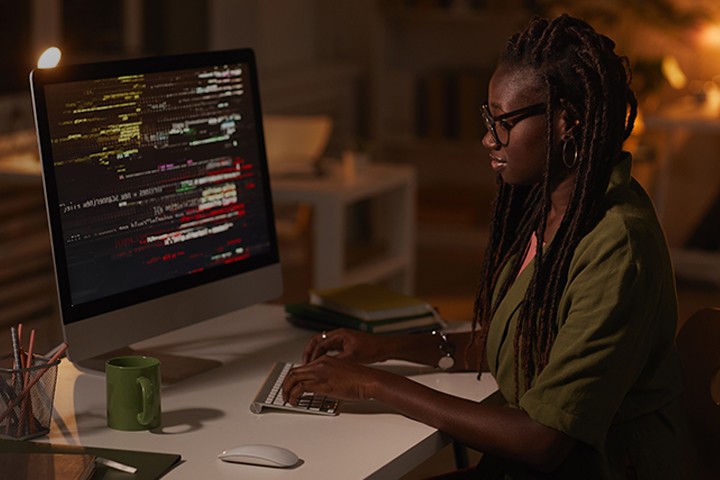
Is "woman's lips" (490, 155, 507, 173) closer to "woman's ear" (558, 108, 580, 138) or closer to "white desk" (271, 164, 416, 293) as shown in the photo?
"woman's ear" (558, 108, 580, 138)

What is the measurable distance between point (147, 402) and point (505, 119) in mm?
623

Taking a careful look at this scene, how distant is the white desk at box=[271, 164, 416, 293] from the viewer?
12.6 feet

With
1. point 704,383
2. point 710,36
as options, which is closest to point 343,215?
point 704,383

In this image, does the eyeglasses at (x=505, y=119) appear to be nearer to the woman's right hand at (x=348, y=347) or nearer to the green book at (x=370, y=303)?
the woman's right hand at (x=348, y=347)

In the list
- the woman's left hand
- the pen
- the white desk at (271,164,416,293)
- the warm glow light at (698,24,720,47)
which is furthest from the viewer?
the warm glow light at (698,24,720,47)

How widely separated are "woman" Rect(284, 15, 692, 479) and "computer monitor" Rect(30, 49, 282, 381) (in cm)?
31

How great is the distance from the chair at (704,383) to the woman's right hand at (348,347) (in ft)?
1.57

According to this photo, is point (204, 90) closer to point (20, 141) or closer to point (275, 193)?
point (275, 193)

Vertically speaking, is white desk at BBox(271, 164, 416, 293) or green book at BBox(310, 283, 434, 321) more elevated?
green book at BBox(310, 283, 434, 321)

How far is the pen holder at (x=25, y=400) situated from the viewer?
1551 millimetres

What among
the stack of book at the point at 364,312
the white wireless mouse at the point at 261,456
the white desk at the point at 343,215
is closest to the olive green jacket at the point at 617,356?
the white wireless mouse at the point at 261,456

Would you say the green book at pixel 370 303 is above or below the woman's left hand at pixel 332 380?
below

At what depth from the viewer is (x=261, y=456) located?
4.84ft

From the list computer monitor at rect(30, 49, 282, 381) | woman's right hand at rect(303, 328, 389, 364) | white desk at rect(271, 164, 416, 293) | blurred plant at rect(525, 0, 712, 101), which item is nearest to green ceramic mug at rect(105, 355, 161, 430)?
computer monitor at rect(30, 49, 282, 381)
